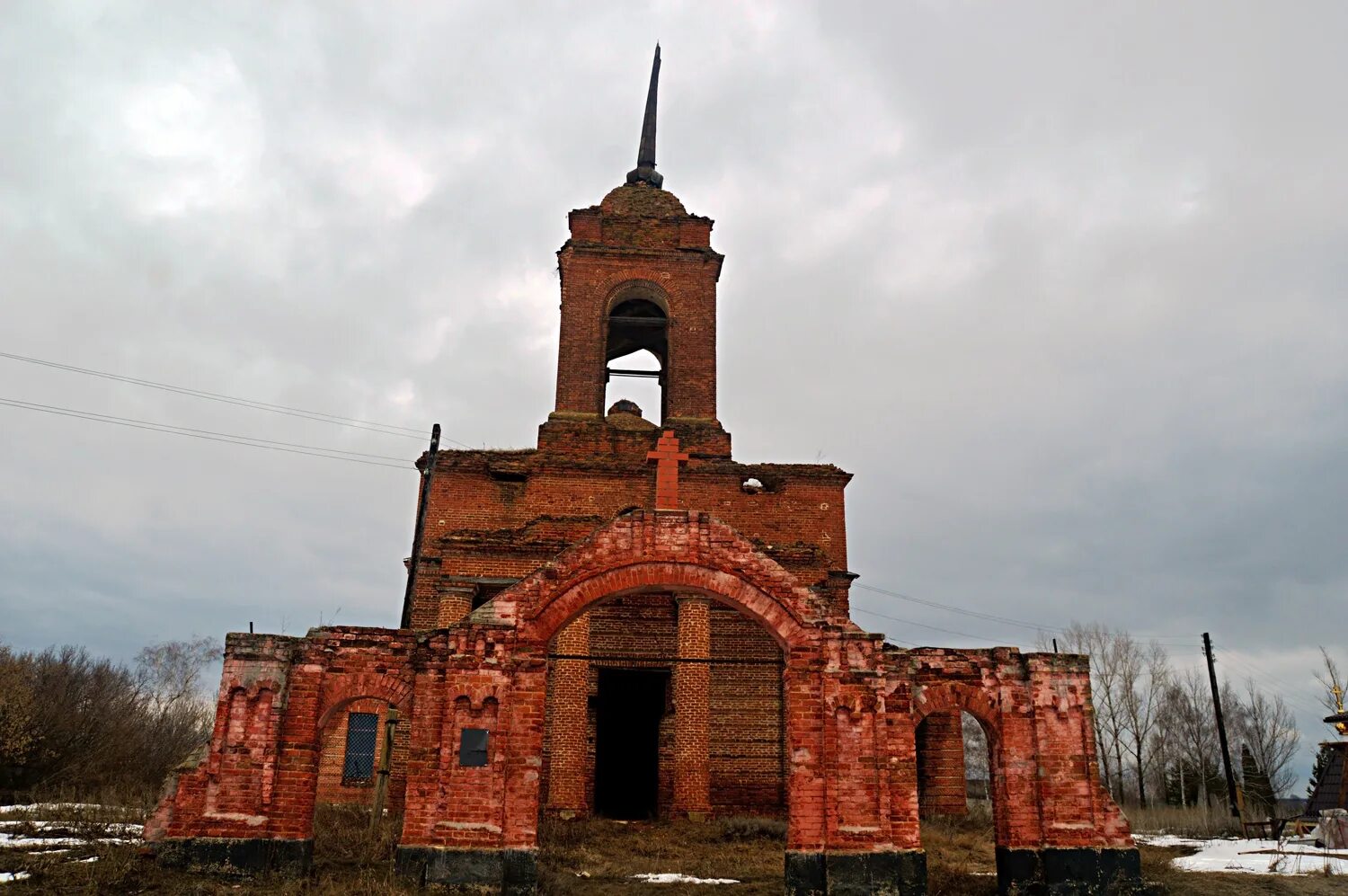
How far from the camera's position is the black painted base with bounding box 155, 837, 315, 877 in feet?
30.8

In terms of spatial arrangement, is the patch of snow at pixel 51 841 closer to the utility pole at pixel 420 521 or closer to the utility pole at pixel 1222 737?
the utility pole at pixel 420 521

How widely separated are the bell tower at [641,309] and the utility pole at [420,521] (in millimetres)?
2109

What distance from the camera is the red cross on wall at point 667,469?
36.2ft

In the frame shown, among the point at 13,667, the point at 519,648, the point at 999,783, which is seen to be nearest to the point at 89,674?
the point at 13,667

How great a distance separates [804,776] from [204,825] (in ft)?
21.3

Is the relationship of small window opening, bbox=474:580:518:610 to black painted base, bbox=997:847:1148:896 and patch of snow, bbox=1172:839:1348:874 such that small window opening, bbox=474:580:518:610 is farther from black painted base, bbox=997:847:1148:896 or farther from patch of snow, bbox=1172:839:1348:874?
patch of snow, bbox=1172:839:1348:874

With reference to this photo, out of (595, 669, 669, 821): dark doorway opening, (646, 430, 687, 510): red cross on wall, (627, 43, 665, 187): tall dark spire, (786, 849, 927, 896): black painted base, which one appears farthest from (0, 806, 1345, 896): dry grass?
(627, 43, 665, 187): tall dark spire

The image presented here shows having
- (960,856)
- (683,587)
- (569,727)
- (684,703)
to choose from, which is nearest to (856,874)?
(683,587)

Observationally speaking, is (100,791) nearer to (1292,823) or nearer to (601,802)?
(601,802)

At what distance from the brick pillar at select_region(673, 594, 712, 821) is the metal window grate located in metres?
5.63

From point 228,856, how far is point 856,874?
6677mm

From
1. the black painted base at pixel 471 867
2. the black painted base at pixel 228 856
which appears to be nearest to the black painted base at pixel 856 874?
the black painted base at pixel 471 867

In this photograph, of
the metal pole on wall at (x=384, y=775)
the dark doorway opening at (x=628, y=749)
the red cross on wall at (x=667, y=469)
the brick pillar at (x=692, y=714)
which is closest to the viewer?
the red cross on wall at (x=667, y=469)

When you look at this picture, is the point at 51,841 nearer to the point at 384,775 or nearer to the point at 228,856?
the point at 228,856
